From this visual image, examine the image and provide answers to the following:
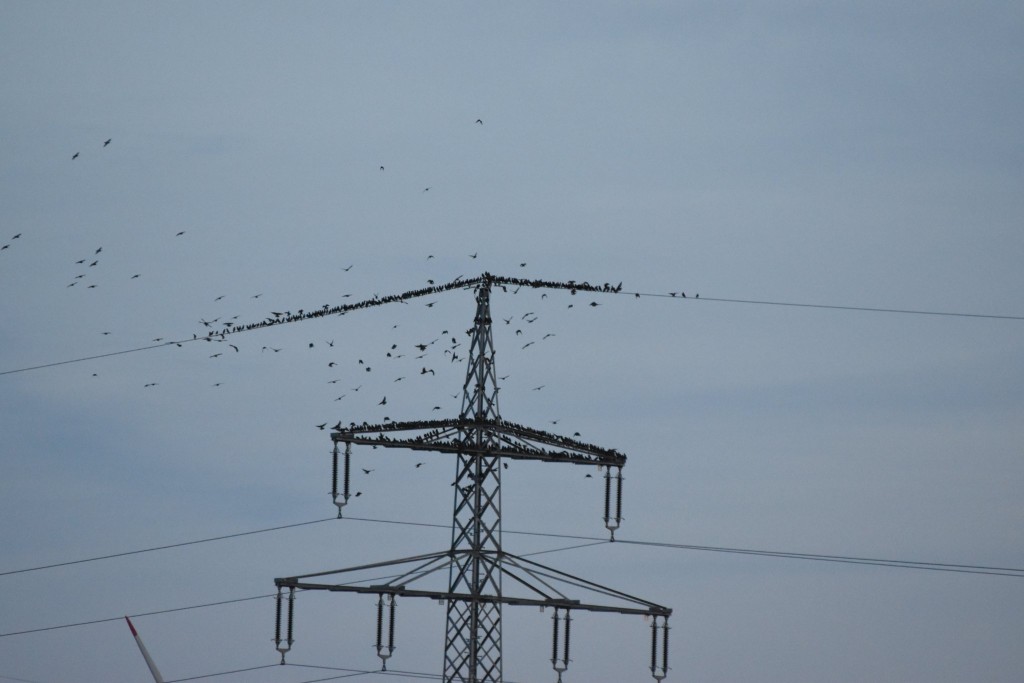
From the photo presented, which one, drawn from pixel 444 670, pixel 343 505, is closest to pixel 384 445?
pixel 343 505

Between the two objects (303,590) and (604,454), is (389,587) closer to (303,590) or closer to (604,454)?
(303,590)

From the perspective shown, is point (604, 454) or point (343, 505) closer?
point (343, 505)

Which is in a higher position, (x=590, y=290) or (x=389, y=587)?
(x=590, y=290)

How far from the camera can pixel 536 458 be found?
51844 millimetres

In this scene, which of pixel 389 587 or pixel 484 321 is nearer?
pixel 389 587

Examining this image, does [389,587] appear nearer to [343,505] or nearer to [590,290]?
[343,505]

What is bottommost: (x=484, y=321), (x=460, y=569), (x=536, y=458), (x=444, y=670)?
(x=444, y=670)

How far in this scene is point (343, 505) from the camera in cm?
4975

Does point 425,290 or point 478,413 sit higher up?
point 425,290

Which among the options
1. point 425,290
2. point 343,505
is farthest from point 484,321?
point 343,505

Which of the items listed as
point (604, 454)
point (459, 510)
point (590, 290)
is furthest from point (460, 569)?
point (590, 290)

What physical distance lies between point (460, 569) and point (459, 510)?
193cm

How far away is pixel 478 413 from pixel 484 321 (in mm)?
3272

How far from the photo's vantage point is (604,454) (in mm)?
53188
